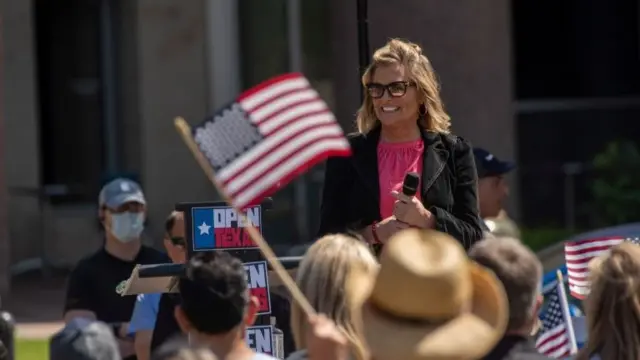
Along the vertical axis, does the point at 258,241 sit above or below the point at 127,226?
above

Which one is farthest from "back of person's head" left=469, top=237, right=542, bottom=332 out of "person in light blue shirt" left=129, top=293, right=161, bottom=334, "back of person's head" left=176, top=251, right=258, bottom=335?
"person in light blue shirt" left=129, top=293, right=161, bottom=334

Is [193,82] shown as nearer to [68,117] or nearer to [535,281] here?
[68,117]

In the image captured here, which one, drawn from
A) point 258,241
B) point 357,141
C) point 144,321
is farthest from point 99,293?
point 258,241

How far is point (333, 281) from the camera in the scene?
4863mm

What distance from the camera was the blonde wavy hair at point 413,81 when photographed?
6176 mm

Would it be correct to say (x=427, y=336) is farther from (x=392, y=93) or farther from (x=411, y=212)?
(x=392, y=93)

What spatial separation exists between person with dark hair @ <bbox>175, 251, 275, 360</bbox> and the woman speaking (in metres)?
1.47

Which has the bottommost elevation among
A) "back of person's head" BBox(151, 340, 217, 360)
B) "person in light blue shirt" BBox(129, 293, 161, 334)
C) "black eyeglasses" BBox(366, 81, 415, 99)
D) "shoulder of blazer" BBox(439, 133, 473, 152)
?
"person in light blue shirt" BBox(129, 293, 161, 334)

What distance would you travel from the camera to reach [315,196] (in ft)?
52.2

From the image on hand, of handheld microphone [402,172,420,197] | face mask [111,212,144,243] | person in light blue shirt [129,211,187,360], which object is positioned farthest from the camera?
face mask [111,212,144,243]

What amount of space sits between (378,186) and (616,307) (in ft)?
4.43

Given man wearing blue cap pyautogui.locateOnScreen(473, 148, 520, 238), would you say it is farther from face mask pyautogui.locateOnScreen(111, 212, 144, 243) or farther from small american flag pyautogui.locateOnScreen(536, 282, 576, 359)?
face mask pyautogui.locateOnScreen(111, 212, 144, 243)

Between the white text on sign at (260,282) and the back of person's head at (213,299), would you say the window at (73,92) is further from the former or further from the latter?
the back of person's head at (213,299)

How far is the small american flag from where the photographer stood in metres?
7.07
